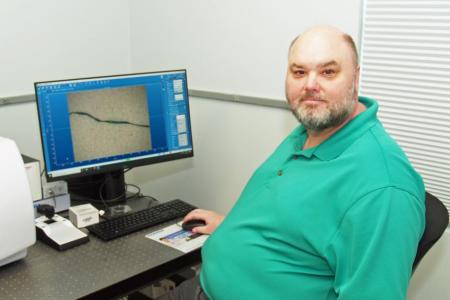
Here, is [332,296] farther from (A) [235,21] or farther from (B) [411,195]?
(A) [235,21]

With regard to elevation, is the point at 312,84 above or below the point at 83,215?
above

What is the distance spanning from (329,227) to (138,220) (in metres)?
0.83

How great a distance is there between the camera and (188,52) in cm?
234

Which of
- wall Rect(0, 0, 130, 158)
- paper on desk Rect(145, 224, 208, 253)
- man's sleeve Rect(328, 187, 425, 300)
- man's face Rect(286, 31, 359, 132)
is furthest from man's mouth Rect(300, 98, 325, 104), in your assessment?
wall Rect(0, 0, 130, 158)

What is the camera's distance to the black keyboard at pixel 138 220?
175 centimetres

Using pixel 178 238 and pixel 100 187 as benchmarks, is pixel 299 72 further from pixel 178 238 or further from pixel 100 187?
pixel 100 187

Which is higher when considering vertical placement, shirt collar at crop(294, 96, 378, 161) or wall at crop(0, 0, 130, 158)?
wall at crop(0, 0, 130, 158)

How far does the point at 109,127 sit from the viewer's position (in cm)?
196

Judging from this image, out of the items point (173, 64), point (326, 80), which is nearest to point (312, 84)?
point (326, 80)

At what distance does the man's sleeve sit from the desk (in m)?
0.64

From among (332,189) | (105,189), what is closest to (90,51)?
(105,189)

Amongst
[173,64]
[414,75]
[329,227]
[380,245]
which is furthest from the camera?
[173,64]

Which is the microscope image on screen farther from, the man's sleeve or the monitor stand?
the man's sleeve

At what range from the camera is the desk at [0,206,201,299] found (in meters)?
1.44
